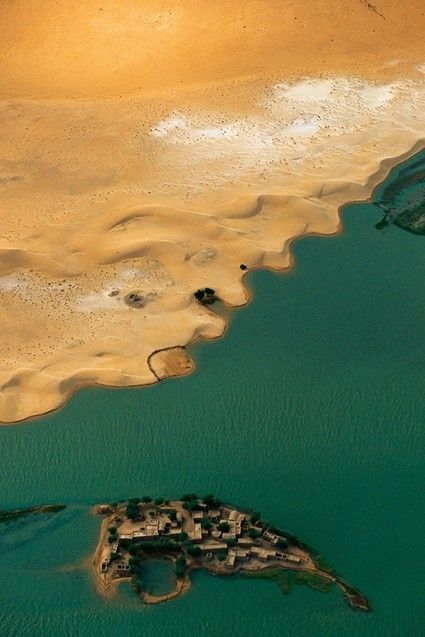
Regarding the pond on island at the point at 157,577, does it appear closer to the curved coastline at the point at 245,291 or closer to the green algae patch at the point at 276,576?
the green algae patch at the point at 276,576

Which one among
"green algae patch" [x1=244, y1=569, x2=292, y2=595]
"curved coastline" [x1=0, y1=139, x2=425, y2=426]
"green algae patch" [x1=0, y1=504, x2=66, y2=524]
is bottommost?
"green algae patch" [x1=0, y1=504, x2=66, y2=524]

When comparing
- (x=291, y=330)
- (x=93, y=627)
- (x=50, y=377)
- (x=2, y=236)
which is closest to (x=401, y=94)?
(x=291, y=330)

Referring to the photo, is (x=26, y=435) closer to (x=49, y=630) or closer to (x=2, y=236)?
(x=49, y=630)

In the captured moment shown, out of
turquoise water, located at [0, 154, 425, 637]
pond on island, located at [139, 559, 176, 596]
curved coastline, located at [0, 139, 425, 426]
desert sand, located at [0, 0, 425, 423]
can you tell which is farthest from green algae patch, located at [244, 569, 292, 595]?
desert sand, located at [0, 0, 425, 423]

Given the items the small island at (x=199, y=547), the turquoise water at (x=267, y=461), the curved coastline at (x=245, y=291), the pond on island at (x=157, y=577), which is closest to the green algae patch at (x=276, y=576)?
the small island at (x=199, y=547)

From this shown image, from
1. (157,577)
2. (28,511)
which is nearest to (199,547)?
(157,577)

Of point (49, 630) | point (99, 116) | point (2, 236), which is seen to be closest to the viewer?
point (49, 630)

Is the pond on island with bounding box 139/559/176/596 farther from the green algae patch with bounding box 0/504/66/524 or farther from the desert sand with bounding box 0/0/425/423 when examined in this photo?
the desert sand with bounding box 0/0/425/423
